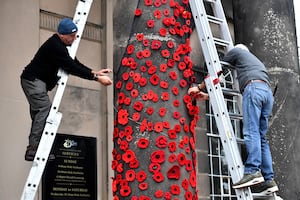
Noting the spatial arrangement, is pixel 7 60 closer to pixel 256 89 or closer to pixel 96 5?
pixel 96 5

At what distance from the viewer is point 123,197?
5.24 meters

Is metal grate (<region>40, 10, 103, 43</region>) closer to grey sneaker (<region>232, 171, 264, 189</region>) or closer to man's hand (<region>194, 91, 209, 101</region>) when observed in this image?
man's hand (<region>194, 91, 209, 101</region>)

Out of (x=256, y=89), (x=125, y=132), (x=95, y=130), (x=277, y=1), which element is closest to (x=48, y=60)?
(x=125, y=132)

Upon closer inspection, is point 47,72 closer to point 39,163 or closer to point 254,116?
point 39,163

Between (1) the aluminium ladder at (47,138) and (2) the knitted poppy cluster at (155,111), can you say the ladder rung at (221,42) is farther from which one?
(1) the aluminium ladder at (47,138)

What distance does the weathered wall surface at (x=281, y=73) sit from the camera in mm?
8703

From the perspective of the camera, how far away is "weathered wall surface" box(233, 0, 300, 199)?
870cm

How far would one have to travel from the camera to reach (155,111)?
17.4ft

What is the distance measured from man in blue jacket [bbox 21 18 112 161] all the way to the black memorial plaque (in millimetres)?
2374

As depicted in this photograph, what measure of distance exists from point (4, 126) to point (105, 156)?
66.5 inches

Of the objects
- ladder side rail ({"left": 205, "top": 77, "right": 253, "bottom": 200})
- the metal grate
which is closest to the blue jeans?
ladder side rail ({"left": 205, "top": 77, "right": 253, "bottom": 200})

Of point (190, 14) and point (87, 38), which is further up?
point (87, 38)

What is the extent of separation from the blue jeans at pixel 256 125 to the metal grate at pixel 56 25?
3.49 meters

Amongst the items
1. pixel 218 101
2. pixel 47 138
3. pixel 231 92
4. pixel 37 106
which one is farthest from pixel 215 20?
pixel 47 138
